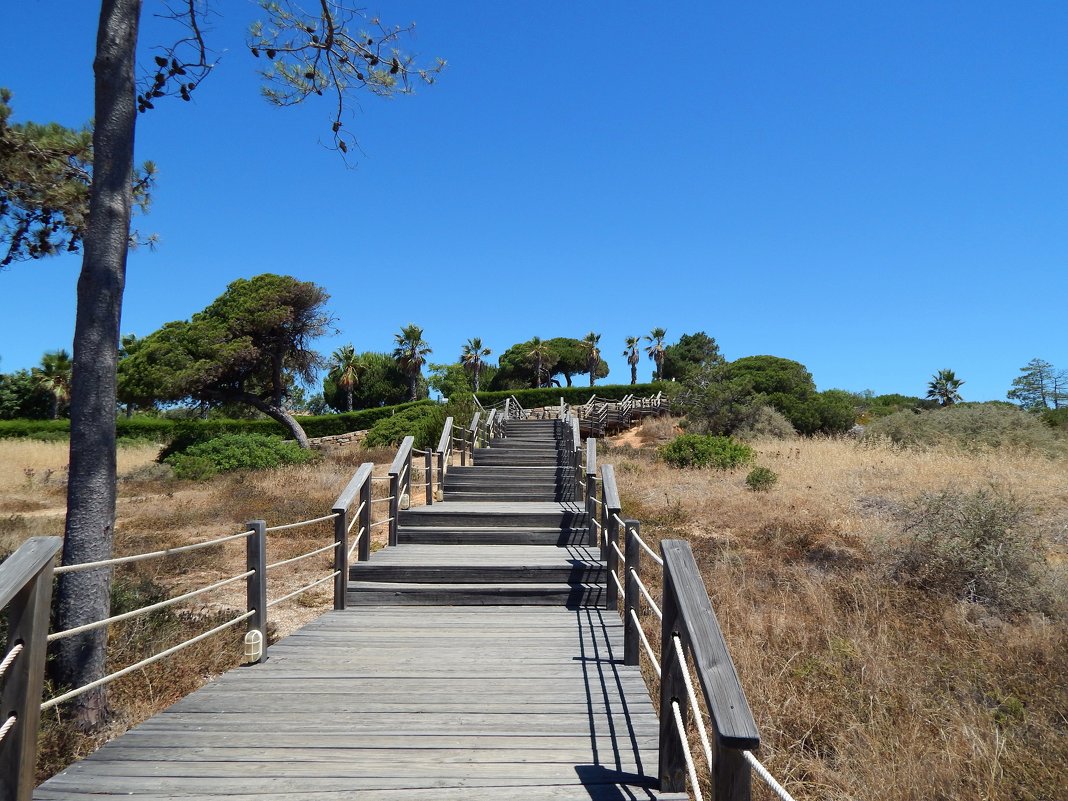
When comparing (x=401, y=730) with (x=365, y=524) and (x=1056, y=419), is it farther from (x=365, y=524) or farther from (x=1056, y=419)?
(x=1056, y=419)

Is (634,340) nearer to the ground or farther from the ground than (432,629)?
farther from the ground

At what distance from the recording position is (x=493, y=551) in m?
7.60

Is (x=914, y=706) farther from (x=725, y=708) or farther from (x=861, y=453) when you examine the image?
(x=861, y=453)

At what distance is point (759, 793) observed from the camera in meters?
3.21

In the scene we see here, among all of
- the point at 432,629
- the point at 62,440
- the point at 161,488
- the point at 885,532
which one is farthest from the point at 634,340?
the point at 432,629

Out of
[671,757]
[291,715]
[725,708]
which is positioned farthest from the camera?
[291,715]

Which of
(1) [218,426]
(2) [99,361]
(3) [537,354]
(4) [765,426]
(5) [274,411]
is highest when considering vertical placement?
(3) [537,354]

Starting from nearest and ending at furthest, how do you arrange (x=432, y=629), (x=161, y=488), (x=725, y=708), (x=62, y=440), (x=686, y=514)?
(x=725, y=708) < (x=432, y=629) < (x=686, y=514) < (x=161, y=488) < (x=62, y=440)

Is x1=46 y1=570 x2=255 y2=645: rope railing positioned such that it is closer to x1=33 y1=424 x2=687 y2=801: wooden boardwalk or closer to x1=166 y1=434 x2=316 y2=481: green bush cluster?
x1=33 y1=424 x2=687 y2=801: wooden boardwalk

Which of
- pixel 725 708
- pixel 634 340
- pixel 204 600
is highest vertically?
pixel 634 340

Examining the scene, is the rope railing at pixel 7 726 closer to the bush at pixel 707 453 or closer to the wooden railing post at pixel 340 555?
the wooden railing post at pixel 340 555

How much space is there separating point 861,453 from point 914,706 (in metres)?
13.8

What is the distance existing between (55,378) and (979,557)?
156ft

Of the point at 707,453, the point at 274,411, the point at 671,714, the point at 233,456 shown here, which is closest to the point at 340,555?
the point at 671,714
